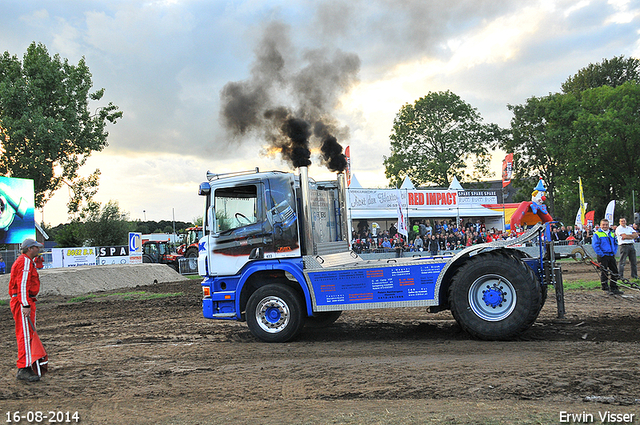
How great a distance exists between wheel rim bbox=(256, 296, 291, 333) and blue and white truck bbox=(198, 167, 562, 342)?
0.02m

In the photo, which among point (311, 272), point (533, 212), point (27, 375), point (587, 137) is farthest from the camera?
point (587, 137)

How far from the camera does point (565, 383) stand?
5242mm

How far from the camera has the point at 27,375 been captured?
6566 mm

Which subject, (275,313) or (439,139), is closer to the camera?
(275,313)

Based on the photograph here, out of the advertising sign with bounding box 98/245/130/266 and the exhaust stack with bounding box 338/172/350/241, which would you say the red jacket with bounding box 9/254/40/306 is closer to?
the exhaust stack with bounding box 338/172/350/241

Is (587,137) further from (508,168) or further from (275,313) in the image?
(275,313)

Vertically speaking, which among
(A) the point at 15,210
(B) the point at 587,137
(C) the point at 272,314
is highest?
(B) the point at 587,137

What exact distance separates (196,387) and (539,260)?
5504mm

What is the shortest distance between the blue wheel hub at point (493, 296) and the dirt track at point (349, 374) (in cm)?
60

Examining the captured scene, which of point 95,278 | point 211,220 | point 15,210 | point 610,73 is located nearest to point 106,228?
point 15,210

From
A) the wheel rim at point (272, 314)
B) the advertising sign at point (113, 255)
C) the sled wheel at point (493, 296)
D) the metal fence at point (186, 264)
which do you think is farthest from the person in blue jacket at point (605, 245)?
the advertising sign at point (113, 255)

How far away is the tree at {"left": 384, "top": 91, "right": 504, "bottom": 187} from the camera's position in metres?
50.1

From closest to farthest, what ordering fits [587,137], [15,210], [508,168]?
[15,210] < [508,168] < [587,137]

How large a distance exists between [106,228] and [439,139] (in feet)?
110
